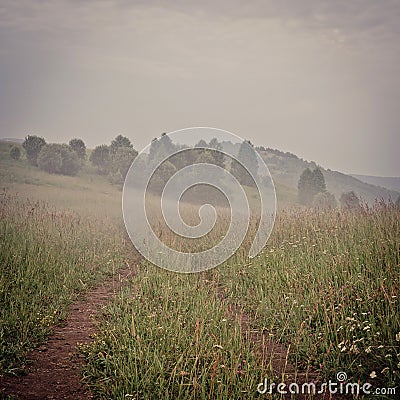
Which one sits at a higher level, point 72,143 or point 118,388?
point 72,143

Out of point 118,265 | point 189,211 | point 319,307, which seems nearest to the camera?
point 319,307

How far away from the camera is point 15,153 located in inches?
1067

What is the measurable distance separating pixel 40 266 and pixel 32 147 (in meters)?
20.7

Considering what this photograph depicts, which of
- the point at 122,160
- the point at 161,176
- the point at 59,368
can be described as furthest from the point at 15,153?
the point at 59,368

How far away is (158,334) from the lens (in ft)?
18.2

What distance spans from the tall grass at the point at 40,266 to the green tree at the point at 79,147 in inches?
645

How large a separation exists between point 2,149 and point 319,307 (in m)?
26.8

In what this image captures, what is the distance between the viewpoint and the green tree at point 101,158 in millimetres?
29453

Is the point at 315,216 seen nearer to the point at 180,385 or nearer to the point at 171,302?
the point at 171,302

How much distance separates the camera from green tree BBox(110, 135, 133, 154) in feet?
93.9

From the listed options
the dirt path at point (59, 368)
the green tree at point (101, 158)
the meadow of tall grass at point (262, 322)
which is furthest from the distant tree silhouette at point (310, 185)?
the dirt path at point (59, 368)

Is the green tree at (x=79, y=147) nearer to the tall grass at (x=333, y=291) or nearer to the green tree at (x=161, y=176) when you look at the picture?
the green tree at (x=161, y=176)

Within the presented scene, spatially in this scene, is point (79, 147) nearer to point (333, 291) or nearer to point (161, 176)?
Answer: point (161, 176)

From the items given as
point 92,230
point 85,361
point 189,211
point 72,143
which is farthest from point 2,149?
point 85,361
